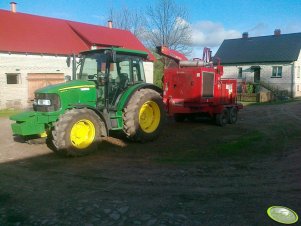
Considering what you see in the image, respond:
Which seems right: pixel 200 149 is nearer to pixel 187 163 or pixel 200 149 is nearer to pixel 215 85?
pixel 187 163

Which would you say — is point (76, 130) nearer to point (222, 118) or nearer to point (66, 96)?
point (66, 96)

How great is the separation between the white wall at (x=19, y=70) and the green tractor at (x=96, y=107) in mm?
12852

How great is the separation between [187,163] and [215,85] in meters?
5.72

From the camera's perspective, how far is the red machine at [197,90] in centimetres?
1148

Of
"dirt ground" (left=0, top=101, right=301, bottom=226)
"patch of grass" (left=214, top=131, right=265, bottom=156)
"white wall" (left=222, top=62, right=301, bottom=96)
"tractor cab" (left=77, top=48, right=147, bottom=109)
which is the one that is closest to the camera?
"dirt ground" (left=0, top=101, right=301, bottom=226)

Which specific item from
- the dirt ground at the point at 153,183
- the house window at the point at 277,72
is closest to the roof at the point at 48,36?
the dirt ground at the point at 153,183

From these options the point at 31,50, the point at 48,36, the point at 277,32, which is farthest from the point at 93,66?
the point at 277,32

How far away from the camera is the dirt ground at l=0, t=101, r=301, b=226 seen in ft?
14.7

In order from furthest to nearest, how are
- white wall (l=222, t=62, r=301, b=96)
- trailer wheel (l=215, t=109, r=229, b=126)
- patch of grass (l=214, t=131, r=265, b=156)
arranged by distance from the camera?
white wall (l=222, t=62, r=301, b=96) < trailer wheel (l=215, t=109, r=229, b=126) < patch of grass (l=214, t=131, r=265, b=156)

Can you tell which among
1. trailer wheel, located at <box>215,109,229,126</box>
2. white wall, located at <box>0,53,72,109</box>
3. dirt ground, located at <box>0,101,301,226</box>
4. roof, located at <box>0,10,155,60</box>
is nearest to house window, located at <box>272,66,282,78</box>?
roof, located at <box>0,10,155,60</box>

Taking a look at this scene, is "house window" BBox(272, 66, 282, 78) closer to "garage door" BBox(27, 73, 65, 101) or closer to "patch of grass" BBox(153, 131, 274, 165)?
"garage door" BBox(27, 73, 65, 101)

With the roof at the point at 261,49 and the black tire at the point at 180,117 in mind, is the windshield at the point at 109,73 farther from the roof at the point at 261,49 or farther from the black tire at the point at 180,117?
the roof at the point at 261,49

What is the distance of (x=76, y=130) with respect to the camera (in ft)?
24.5

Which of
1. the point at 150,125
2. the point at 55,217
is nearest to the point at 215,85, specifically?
the point at 150,125
